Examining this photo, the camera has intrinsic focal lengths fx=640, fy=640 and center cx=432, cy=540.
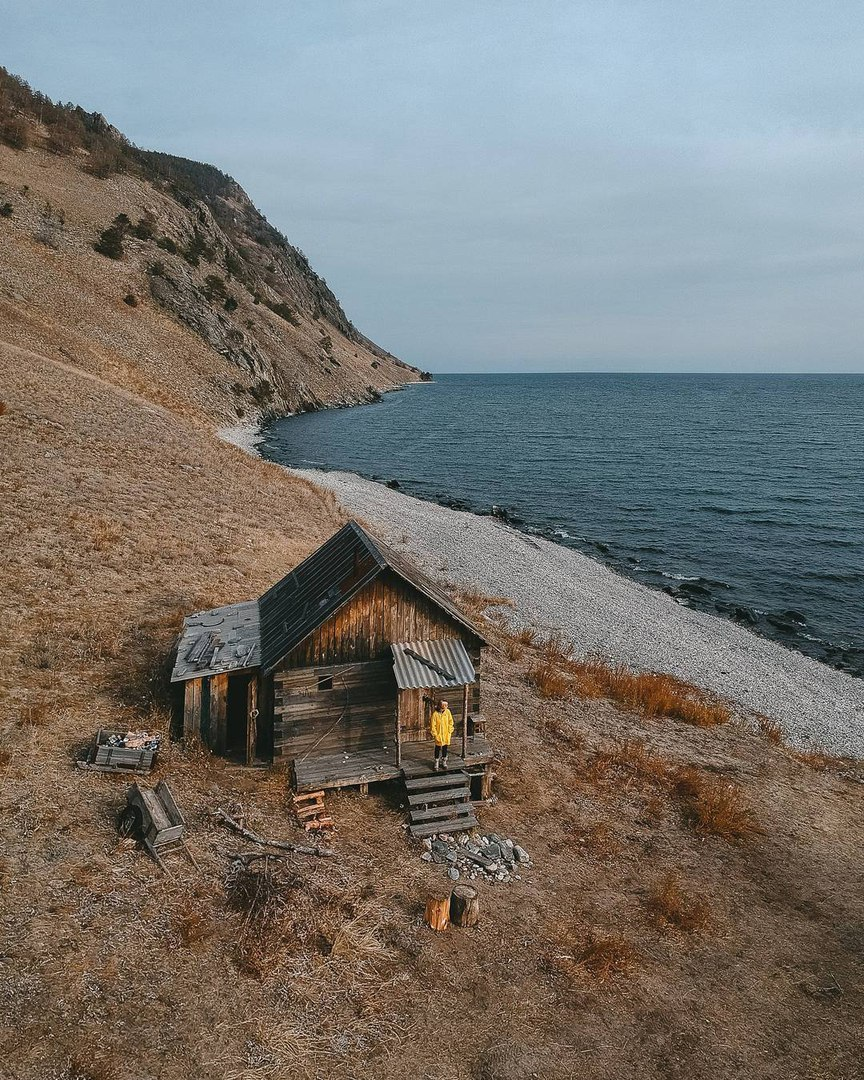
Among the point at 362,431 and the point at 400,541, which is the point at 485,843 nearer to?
the point at 400,541

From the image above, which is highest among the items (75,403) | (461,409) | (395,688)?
(461,409)

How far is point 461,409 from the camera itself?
452 feet

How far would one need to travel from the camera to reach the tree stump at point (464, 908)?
1152cm

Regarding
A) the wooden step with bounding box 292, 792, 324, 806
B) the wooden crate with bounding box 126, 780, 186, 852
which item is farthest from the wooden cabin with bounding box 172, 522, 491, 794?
the wooden crate with bounding box 126, 780, 186, 852

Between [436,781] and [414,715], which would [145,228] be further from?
[436,781]

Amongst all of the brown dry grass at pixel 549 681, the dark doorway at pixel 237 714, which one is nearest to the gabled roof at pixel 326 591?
the dark doorway at pixel 237 714

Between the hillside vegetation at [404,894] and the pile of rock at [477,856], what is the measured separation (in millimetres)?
362

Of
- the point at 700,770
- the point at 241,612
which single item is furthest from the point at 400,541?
the point at 700,770

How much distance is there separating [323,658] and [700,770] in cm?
1179

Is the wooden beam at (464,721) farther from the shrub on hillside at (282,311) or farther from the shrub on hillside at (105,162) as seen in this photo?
the shrub on hillside at (282,311)

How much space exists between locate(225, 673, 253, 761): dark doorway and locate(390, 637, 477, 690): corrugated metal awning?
13.6 feet

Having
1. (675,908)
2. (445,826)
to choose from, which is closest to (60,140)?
(445,826)

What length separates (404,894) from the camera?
12.1m

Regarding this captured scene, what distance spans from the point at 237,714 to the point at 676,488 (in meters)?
54.1
